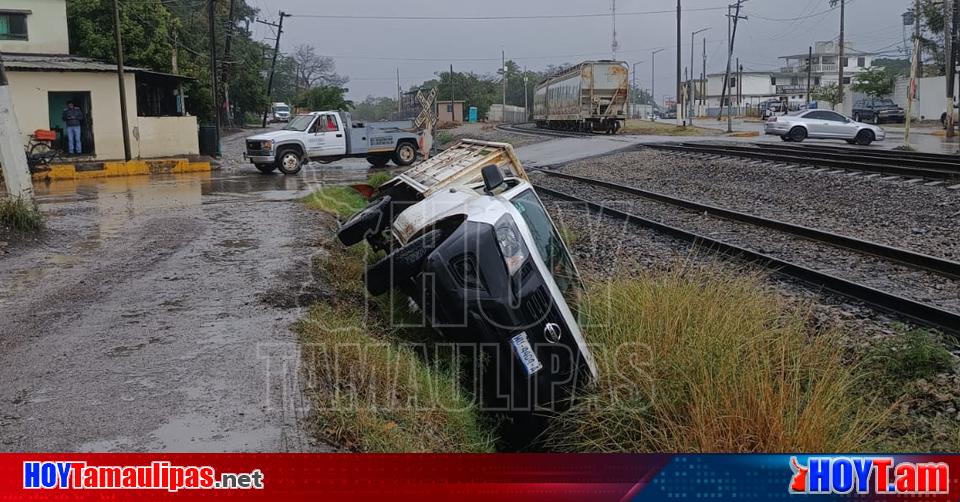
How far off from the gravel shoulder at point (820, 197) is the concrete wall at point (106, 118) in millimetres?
14888

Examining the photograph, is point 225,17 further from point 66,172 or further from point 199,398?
point 199,398

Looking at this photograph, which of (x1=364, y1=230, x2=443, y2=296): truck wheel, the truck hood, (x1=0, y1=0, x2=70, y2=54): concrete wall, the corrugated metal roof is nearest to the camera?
(x1=364, y1=230, x2=443, y2=296): truck wheel

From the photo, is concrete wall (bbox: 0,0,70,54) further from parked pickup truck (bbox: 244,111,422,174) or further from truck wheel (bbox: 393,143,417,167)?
truck wheel (bbox: 393,143,417,167)

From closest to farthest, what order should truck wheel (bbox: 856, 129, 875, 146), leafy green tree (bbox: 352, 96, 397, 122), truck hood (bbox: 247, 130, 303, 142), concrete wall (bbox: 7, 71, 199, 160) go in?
1. truck hood (bbox: 247, 130, 303, 142)
2. concrete wall (bbox: 7, 71, 199, 160)
3. truck wheel (bbox: 856, 129, 875, 146)
4. leafy green tree (bbox: 352, 96, 397, 122)

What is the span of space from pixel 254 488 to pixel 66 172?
2384 cm

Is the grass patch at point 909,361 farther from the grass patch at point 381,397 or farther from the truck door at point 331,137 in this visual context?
the truck door at point 331,137

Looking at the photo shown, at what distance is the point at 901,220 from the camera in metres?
13.5

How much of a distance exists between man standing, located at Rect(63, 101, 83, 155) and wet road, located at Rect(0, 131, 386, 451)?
15700 millimetres

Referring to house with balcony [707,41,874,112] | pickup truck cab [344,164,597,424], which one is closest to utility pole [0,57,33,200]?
pickup truck cab [344,164,597,424]

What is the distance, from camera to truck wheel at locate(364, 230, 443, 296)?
5.71 metres

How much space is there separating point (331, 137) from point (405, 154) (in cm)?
268

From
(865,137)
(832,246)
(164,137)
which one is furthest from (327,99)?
(832,246)

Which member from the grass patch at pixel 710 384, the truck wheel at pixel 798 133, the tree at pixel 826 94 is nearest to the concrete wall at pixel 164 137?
the truck wheel at pixel 798 133

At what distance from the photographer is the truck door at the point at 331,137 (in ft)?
89.7
